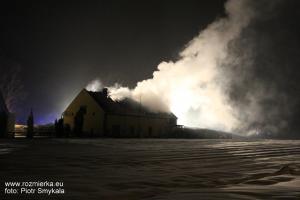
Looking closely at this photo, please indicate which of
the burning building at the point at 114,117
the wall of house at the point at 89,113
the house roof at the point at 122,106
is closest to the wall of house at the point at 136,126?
the burning building at the point at 114,117

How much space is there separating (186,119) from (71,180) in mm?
93362

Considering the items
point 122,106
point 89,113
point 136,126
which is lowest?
point 136,126

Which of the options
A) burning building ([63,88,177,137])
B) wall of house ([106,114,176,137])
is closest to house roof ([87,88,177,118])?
burning building ([63,88,177,137])

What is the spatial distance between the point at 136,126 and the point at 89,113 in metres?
8.88

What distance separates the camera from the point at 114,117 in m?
67.3

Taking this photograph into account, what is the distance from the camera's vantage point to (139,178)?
11766 millimetres

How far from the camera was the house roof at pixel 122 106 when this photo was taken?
6806 centimetres

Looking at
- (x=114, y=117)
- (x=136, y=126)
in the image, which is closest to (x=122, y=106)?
(x=136, y=126)

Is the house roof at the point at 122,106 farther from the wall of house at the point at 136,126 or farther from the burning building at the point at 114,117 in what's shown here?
the wall of house at the point at 136,126

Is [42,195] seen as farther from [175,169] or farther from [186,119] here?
[186,119]

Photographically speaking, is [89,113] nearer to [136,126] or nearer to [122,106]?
[122,106]

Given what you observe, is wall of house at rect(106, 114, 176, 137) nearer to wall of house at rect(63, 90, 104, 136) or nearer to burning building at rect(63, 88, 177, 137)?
burning building at rect(63, 88, 177, 137)

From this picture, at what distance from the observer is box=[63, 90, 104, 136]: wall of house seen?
65.7m

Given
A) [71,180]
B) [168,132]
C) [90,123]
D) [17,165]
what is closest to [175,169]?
[71,180]
